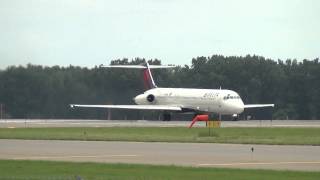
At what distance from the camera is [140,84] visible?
118 meters

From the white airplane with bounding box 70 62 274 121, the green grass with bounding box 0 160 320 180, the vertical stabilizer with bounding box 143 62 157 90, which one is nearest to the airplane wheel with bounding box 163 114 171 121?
the white airplane with bounding box 70 62 274 121

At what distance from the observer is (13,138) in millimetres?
46875

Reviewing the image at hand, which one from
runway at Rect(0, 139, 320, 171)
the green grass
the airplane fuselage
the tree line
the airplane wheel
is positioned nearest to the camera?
the green grass

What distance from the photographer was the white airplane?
9062cm

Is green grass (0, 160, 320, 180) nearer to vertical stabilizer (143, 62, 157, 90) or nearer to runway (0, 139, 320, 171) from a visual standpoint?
runway (0, 139, 320, 171)

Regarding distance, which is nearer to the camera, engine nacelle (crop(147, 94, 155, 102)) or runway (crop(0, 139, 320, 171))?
runway (crop(0, 139, 320, 171))

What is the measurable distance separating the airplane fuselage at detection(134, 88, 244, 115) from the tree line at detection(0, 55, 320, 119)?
8.95m

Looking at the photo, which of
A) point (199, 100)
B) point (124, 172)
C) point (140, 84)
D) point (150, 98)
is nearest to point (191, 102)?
point (199, 100)

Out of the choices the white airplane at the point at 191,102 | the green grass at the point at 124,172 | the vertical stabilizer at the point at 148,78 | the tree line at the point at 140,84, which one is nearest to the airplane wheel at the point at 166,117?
the white airplane at the point at 191,102

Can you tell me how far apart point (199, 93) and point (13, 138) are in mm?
48001

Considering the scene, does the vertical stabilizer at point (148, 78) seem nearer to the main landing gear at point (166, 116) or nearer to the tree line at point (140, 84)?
the tree line at point (140, 84)

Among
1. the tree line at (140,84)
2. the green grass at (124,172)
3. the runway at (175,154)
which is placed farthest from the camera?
the tree line at (140,84)

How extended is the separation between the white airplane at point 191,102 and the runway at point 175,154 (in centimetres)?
4988

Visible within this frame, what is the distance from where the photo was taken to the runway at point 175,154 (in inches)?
1115
